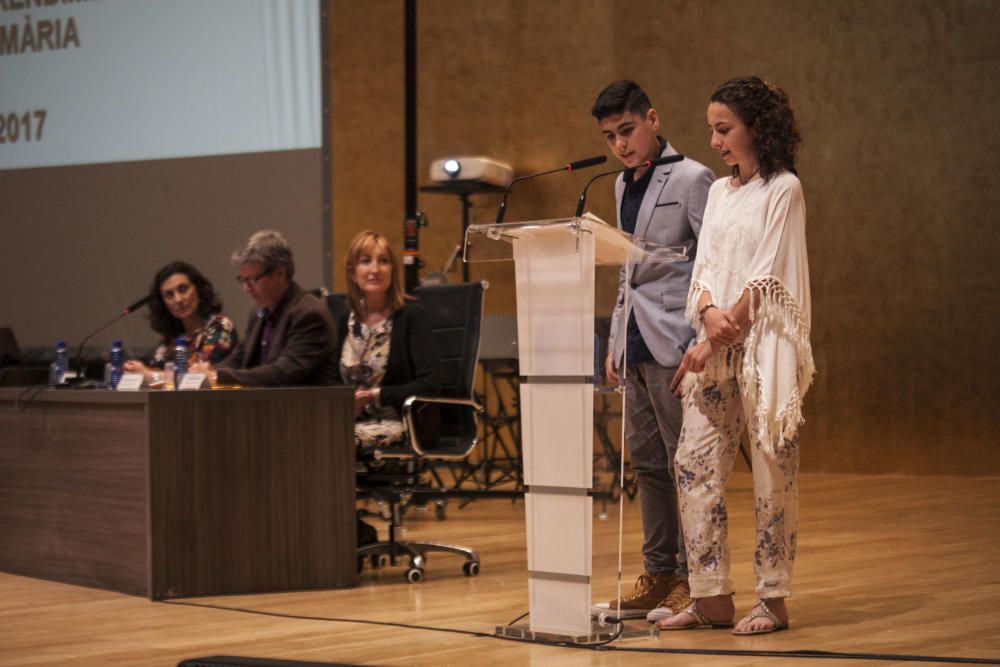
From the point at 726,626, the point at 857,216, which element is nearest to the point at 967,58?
the point at 857,216

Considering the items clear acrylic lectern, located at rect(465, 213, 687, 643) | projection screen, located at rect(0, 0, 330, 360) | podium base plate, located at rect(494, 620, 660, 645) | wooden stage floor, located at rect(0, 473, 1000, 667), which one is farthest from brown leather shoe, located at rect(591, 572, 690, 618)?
projection screen, located at rect(0, 0, 330, 360)

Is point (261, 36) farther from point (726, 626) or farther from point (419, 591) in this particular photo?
point (726, 626)

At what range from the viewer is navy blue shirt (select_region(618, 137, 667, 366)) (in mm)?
3580

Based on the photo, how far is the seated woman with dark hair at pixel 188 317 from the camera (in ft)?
16.7

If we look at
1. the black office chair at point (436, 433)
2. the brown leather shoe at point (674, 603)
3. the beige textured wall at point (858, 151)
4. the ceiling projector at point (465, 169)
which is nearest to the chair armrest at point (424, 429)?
the black office chair at point (436, 433)

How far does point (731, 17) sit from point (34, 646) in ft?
20.0

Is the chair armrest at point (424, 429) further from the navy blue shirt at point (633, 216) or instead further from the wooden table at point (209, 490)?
the navy blue shirt at point (633, 216)

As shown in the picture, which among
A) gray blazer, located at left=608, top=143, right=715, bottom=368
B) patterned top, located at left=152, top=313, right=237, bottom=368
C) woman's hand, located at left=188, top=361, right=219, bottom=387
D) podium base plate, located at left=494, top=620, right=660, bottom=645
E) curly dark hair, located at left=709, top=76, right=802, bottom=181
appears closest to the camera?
podium base plate, located at left=494, top=620, right=660, bottom=645

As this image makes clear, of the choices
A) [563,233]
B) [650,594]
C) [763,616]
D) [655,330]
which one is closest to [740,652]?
[763,616]

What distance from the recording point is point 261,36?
24.6ft

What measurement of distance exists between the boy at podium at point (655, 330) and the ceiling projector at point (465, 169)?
474 cm

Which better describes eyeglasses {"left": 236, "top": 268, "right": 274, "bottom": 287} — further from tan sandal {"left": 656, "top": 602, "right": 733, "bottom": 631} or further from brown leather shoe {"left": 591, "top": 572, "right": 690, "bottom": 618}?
tan sandal {"left": 656, "top": 602, "right": 733, "bottom": 631}

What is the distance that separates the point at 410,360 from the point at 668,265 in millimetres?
1240

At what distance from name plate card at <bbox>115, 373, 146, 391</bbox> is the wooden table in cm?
7
